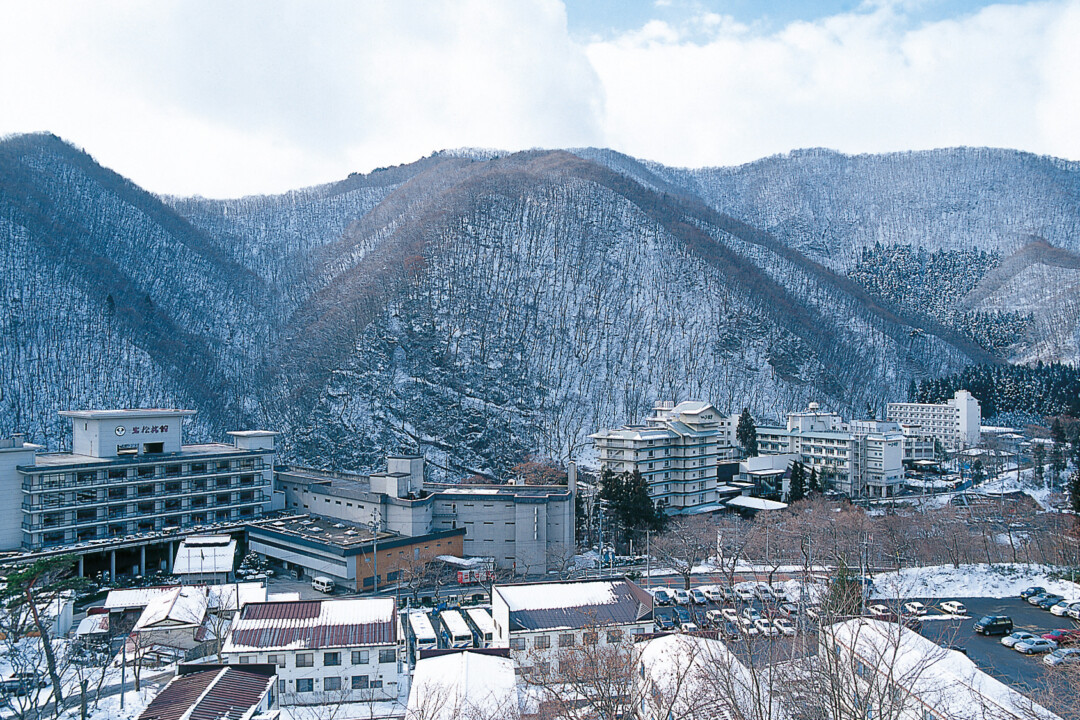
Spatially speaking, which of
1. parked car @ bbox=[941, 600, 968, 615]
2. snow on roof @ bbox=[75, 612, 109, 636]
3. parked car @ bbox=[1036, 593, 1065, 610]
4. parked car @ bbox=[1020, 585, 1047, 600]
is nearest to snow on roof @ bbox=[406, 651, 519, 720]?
snow on roof @ bbox=[75, 612, 109, 636]

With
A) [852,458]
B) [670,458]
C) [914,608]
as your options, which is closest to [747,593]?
[914,608]

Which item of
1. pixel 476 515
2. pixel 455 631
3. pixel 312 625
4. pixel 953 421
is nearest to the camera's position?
pixel 312 625

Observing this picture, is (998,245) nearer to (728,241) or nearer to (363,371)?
(728,241)

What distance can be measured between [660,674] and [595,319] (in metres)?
60.8

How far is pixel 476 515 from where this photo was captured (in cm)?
2947

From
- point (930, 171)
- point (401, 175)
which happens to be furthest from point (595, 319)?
point (930, 171)

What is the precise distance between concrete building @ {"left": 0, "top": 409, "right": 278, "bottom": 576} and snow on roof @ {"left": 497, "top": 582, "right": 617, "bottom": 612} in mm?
18111

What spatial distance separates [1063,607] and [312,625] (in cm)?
2257

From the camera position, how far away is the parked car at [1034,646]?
63.2 feet

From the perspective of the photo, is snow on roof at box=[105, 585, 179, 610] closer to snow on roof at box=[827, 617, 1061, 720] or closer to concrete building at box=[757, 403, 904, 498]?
snow on roof at box=[827, 617, 1061, 720]

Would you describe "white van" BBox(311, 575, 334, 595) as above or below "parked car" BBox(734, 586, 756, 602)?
below

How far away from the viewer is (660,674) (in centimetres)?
1363

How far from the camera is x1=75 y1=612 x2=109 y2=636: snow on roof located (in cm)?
2084

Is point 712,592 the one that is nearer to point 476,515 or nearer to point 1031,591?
point 476,515
